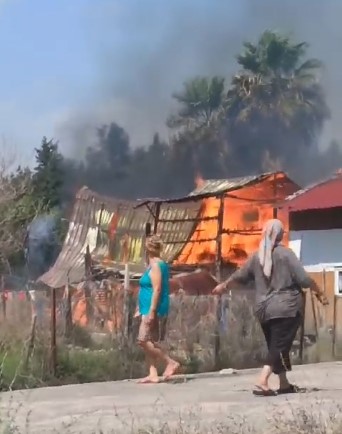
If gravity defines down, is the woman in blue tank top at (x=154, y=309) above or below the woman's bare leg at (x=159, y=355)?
above

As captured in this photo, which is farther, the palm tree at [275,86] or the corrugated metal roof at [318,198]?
the palm tree at [275,86]

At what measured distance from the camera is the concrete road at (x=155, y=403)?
21.7 feet

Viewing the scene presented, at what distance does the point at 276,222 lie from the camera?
8594 millimetres

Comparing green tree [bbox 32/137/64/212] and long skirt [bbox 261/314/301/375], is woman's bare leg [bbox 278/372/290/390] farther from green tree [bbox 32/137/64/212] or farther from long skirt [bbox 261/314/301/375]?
green tree [bbox 32/137/64/212]

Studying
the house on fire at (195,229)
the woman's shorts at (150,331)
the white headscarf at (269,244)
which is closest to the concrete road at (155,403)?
the woman's shorts at (150,331)

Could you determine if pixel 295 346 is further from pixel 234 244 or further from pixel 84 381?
pixel 234 244

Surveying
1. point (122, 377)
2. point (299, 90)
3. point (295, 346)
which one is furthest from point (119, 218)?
point (299, 90)

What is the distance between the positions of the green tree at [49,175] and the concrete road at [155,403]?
37.7 meters

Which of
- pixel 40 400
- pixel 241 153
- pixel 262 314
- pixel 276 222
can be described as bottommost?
pixel 40 400

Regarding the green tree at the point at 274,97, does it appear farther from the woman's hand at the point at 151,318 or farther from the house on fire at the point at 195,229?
the woman's hand at the point at 151,318

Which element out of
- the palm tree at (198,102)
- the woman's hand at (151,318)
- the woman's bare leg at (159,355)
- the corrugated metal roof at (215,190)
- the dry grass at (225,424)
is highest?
the palm tree at (198,102)

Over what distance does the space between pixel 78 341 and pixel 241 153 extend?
45.2m

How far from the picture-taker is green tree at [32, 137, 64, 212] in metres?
49.2

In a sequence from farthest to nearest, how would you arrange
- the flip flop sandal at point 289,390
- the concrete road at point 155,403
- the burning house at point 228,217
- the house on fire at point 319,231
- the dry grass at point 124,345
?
the burning house at point 228,217
the house on fire at point 319,231
the dry grass at point 124,345
the flip flop sandal at point 289,390
the concrete road at point 155,403
